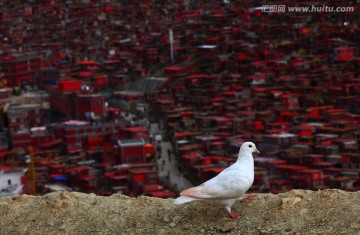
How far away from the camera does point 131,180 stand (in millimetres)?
14836

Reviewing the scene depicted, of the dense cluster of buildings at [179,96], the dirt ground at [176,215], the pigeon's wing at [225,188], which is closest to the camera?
the pigeon's wing at [225,188]

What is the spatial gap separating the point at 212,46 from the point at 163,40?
12.6ft

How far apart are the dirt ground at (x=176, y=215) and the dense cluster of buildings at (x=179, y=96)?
27.1 feet

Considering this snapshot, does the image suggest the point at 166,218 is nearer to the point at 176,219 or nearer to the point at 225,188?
the point at 176,219

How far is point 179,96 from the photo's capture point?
23.4 meters

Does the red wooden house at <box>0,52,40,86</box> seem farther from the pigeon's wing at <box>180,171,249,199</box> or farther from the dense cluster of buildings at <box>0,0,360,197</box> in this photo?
the pigeon's wing at <box>180,171,249,199</box>

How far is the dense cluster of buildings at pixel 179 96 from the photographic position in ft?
49.8

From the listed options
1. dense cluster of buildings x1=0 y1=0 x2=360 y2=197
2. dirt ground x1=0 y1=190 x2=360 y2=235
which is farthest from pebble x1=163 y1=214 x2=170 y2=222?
dense cluster of buildings x1=0 y1=0 x2=360 y2=197

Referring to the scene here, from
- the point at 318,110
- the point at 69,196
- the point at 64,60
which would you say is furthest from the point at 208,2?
the point at 69,196

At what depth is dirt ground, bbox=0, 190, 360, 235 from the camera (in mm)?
4152

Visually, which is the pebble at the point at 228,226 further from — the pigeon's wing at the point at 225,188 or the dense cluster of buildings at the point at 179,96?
the dense cluster of buildings at the point at 179,96

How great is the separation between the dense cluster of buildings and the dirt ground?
826 cm

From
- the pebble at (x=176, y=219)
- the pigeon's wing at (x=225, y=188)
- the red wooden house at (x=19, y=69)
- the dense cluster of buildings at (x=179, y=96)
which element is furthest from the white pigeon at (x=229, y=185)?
the red wooden house at (x=19, y=69)

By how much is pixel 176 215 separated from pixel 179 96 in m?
19.0
